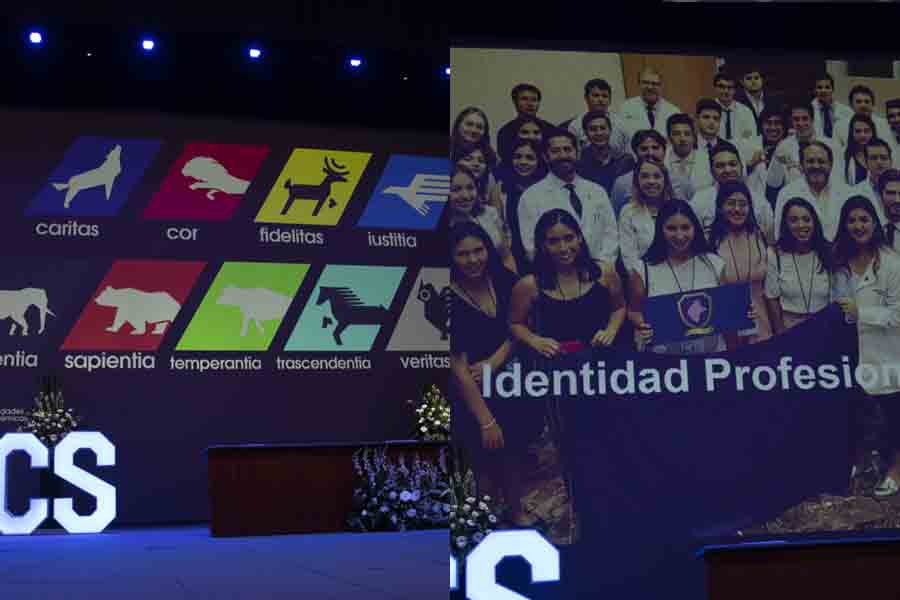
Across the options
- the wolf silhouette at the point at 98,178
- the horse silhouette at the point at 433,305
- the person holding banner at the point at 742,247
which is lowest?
the person holding banner at the point at 742,247

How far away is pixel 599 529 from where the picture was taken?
5.64 metres

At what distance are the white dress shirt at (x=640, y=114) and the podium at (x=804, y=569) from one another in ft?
6.55

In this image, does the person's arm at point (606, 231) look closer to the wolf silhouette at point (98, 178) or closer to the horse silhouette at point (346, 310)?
the horse silhouette at point (346, 310)

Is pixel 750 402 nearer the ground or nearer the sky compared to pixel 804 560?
nearer the sky

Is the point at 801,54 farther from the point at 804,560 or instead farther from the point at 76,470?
the point at 76,470

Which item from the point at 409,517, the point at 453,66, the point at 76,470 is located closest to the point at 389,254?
the point at 409,517

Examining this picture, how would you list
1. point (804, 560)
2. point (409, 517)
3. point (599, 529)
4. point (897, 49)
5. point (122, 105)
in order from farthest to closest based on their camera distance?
point (122, 105)
point (409, 517)
point (897, 49)
point (599, 529)
point (804, 560)

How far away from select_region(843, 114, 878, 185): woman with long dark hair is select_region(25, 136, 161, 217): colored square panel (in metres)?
8.03

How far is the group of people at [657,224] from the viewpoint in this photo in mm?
5645

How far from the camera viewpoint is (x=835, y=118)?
19.4ft

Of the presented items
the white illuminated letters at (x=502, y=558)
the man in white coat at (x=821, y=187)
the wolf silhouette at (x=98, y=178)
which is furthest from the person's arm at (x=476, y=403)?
the wolf silhouette at (x=98, y=178)

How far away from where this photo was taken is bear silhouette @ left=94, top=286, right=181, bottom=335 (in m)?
11.9

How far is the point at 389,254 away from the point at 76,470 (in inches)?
151

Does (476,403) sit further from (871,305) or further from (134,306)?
(134,306)
